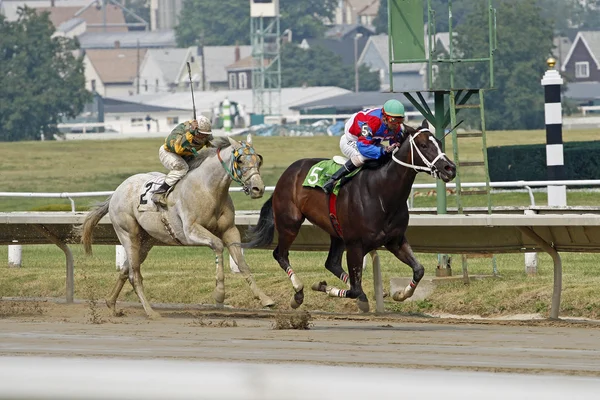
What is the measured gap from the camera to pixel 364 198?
298 inches

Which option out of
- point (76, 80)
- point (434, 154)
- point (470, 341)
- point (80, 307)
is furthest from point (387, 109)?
point (76, 80)

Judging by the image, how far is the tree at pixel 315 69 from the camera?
330ft

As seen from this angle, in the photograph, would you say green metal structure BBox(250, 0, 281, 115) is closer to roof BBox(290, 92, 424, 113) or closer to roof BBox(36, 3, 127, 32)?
roof BBox(290, 92, 424, 113)

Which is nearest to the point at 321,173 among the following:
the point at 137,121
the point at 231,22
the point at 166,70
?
the point at 137,121

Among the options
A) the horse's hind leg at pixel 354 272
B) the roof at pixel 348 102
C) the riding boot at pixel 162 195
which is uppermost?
the roof at pixel 348 102

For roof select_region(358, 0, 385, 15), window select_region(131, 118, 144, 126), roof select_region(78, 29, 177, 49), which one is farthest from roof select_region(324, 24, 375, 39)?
window select_region(131, 118, 144, 126)

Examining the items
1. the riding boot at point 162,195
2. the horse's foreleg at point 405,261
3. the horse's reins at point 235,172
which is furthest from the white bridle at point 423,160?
the riding boot at point 162,195

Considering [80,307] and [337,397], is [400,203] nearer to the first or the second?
[80,307]

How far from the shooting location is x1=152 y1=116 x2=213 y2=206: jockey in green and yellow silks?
8641 mm

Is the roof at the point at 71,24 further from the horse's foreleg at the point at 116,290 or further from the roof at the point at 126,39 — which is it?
the horse's foreleg at the point at 116,290

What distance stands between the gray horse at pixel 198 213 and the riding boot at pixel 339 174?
1.59ft

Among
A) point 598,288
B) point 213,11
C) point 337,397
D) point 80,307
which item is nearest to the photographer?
point 337,397

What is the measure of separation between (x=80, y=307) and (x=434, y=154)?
3.53m

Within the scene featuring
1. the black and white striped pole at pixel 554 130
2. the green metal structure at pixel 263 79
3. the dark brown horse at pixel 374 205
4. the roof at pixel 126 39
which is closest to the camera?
the dark brown horse at pixel 374 205
